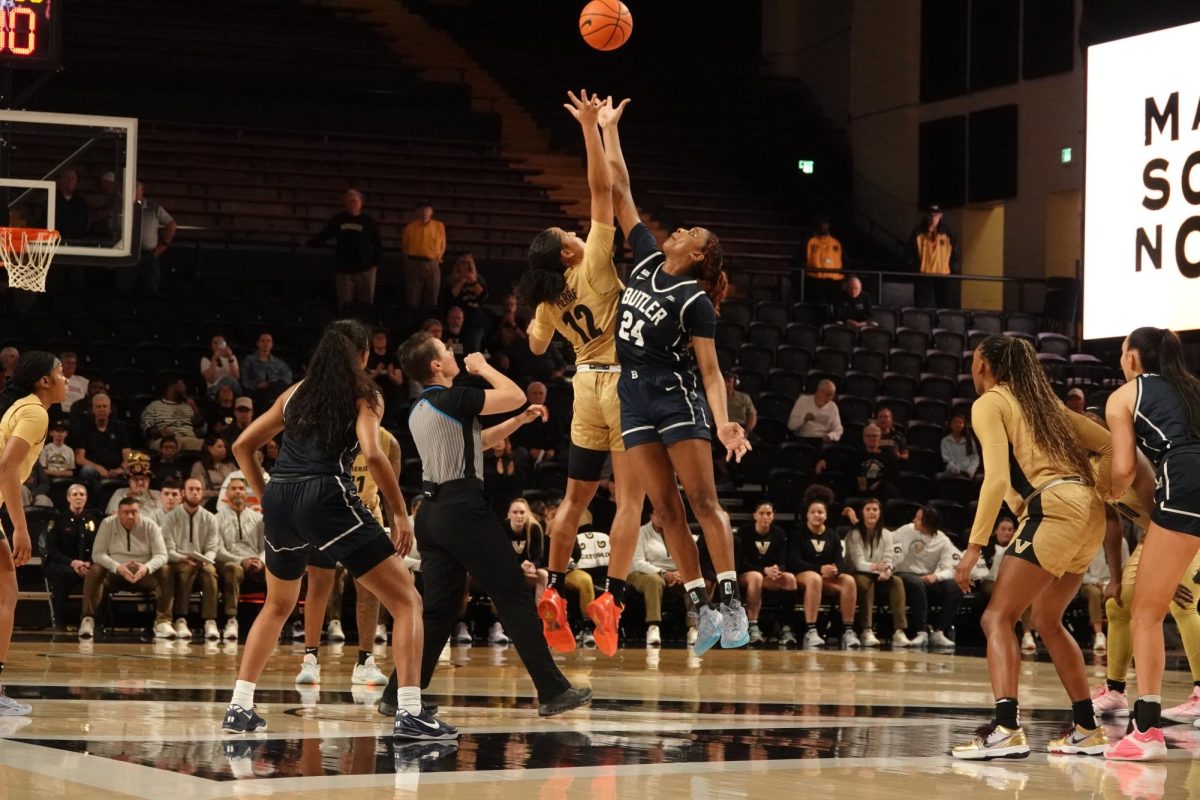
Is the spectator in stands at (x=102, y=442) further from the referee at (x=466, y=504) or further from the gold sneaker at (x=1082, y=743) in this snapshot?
the gold sneaker at (x=1082, y=743)

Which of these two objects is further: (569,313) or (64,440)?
(64,440)

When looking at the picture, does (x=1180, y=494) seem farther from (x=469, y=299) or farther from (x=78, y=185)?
(x=469, y=299)

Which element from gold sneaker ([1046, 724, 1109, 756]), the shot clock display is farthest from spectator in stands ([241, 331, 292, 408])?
gold sneaker ([1046, 724, 1109, 756])

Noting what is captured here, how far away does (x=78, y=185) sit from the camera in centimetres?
1322

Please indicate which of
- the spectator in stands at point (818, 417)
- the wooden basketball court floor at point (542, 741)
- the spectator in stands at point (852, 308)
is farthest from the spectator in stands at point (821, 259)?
the wooden basketball court floor at point (542, 741)

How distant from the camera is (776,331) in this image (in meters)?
19.0

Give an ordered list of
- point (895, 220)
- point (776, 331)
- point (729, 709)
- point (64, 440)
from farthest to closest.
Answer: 1. point (895, 220)
2. point (776, 331)
3. point (64, 440)
4. point (729, 709)

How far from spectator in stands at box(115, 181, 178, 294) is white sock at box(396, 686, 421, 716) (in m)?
11.8

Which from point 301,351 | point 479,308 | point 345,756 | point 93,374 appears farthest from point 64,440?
point 345,756

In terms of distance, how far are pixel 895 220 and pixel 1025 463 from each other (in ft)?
66.5

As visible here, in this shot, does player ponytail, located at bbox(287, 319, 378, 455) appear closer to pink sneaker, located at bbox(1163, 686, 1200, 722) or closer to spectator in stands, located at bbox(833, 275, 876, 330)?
pink sneaker, located at bbox(1163, 686, 1200, 722)

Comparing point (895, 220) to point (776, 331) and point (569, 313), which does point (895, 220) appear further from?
point (569, 313)

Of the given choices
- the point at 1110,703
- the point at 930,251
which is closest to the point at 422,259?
the point at 930,251

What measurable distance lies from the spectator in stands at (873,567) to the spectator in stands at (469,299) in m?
4.57
